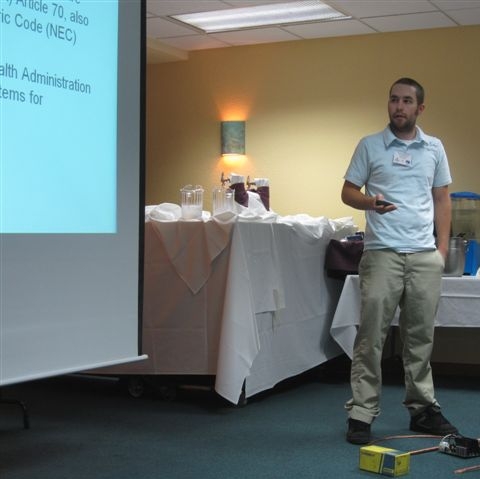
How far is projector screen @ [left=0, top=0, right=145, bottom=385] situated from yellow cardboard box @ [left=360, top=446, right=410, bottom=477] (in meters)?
0.91

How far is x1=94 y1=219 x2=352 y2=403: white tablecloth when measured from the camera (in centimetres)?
391

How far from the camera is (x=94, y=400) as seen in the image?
4234mm

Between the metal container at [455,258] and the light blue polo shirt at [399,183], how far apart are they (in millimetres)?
1089

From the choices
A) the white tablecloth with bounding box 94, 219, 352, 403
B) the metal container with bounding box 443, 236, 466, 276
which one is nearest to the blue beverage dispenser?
the metal container with bounding box 443, 236, 466, 276

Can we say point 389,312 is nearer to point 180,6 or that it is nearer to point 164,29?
point 180,6

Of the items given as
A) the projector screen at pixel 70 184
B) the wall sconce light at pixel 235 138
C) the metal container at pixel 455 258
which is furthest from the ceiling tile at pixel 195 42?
the projector screen at pixel 70 184

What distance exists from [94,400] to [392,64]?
3.53 meters

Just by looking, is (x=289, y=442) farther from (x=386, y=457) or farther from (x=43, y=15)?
(x=43, y=15)

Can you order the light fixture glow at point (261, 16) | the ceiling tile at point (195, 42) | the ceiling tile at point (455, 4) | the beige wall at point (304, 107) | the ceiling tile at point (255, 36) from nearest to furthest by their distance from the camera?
the ceiling tile at point (455, 4), the light fixture glow at point (261, 16), the beige wall at point (304, 107), the ceiling tile at point (255, 36), the ceiling tile at point (195, 42)

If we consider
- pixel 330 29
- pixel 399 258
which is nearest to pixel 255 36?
pixel 330 29

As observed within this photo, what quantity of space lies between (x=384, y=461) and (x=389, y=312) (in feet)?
2.37

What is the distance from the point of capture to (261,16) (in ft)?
20.2

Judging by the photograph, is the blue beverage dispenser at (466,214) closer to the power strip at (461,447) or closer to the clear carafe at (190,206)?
the clear carafe at (190,206)

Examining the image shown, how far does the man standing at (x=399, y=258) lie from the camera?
3.42 m
